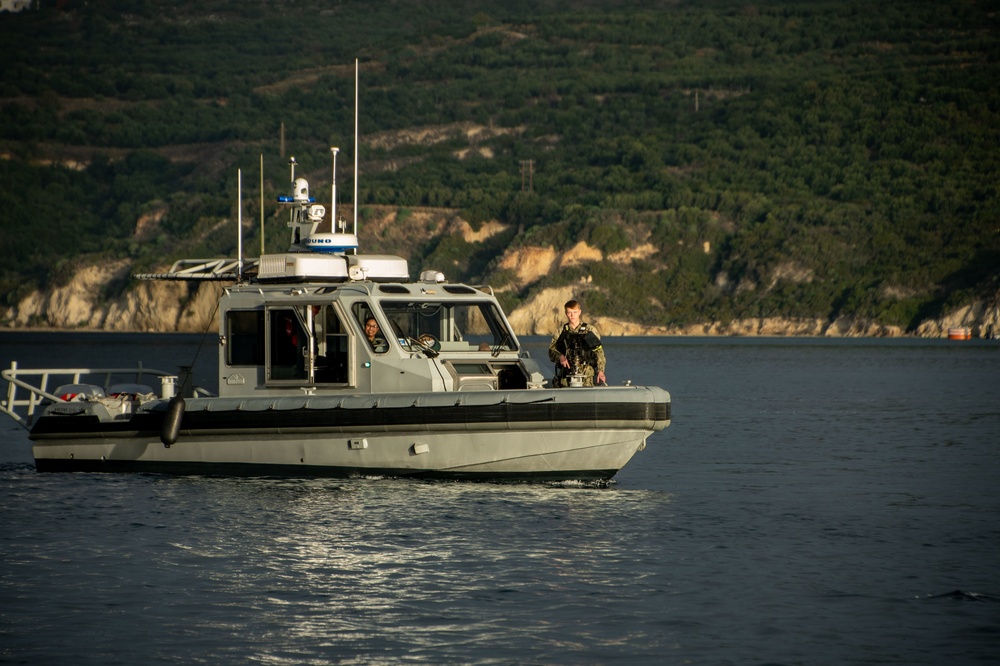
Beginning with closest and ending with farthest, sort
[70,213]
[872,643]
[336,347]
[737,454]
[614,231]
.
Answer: [872,643]
[336,347]
[737,454]
[614,231]
[70,213]

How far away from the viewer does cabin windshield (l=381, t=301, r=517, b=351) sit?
64.4 feet

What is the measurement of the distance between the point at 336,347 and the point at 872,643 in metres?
9.19

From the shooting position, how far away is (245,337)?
65.4 ft

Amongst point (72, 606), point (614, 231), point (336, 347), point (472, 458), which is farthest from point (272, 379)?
point (614, 231)

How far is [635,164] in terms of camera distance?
18012 cm

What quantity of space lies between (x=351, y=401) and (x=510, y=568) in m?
4.61

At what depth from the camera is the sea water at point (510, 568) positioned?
11992 millimetres

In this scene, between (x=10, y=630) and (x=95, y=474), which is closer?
(x=10, y=630)

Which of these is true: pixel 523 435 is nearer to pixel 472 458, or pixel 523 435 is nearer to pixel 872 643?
pixel 472 458

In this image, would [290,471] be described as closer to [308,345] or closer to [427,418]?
[308,345]

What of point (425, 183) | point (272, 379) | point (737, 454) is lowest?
point (737, 454)

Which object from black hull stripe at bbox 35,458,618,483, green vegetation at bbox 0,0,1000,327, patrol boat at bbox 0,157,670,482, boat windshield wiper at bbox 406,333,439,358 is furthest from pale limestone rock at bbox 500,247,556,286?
boat windshield wiper at bbox 406,333,439,358

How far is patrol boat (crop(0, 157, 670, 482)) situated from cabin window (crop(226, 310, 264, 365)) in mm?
18

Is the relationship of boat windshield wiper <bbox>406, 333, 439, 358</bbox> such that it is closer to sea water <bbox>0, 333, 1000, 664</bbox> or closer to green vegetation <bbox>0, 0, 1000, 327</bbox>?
sea water <bbox>0, 333, 1000, 664</bbox>
